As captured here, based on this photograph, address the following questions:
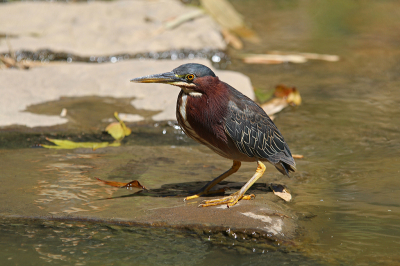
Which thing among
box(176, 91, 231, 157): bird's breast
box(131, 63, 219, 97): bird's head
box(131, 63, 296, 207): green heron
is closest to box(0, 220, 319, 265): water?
box(131, 63, 296, 207): green heron

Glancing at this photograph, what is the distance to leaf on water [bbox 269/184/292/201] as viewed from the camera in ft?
13.2

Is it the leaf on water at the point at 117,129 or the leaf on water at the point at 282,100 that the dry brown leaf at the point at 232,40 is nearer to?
the leaf on water at the point at 282,100

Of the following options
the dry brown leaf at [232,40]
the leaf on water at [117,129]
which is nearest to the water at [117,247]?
the leaf on water at [117,129]

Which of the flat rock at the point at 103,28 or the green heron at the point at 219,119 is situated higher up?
the green heron at the point at 219,119

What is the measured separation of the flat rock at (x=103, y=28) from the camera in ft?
28.1

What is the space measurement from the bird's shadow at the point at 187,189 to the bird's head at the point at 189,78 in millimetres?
895

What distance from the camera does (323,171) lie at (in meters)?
4.62

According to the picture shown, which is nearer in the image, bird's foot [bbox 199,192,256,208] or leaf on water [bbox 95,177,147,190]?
bird's foot [bbox 199,192,256,208]

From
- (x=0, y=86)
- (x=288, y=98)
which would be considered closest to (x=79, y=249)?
(x=0, y=86)

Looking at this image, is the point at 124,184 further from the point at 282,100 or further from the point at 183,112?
the point at 282,100

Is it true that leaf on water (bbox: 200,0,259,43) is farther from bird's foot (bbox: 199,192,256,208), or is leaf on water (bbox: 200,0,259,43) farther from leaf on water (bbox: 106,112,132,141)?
bird's foot (bbox: 199,192,256,208)

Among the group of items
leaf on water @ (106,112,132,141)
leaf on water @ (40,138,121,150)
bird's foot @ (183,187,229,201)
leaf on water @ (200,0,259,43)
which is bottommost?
leaf on water @ (40,138,121,150)

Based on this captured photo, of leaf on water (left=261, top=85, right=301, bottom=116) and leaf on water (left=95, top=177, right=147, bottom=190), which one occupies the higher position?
leaf on water (left=261, top=85, right=301, bottom=116)

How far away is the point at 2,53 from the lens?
8.03m
